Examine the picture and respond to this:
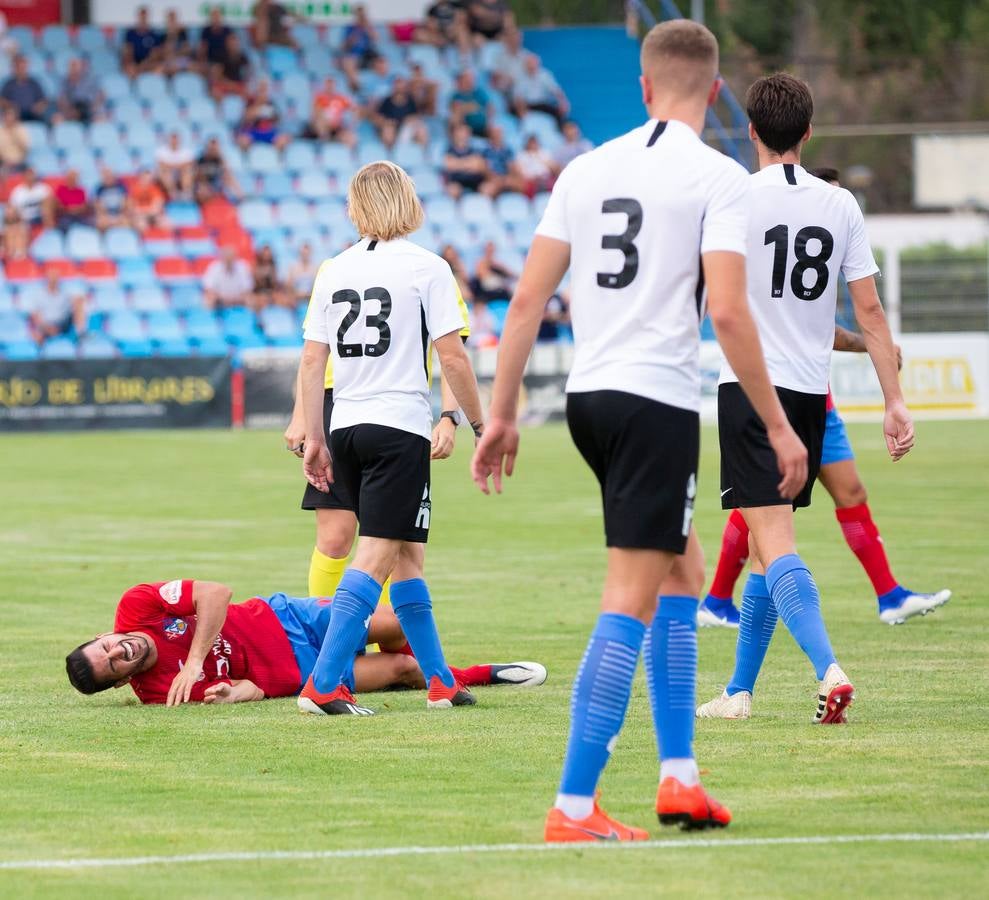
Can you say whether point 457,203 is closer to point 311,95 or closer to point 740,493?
point 311,95

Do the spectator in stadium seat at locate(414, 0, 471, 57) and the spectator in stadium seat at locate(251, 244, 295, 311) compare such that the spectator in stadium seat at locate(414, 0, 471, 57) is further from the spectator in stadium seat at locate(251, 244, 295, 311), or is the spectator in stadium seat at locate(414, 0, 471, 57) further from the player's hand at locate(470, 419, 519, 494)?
the player's hand at locate(470, 419, 519, 494)

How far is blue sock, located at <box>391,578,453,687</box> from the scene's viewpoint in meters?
7.27

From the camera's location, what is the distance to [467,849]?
4824 mm

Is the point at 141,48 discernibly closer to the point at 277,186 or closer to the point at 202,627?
the point at 277,186

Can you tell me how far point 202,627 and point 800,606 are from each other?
7.70 ft

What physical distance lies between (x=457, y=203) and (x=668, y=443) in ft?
88.1

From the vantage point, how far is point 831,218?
6.80 meters

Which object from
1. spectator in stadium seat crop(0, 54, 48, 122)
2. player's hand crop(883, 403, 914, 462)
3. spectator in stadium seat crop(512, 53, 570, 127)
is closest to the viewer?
player's hand crop(883, 403, 914, 462)

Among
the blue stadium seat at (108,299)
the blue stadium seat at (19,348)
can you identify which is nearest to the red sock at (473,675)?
the blue stadium seat at (19,348)

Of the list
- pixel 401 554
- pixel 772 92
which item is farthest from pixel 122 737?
pixel 772 92

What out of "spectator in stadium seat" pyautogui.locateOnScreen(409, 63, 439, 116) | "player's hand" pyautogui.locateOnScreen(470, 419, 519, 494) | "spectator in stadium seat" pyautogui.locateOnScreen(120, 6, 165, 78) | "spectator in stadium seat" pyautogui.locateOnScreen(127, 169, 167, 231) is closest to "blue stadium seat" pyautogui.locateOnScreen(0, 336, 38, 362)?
"spectator in stadium seat" pyautogui.locateOnScreen(127, 169, 167, 231)

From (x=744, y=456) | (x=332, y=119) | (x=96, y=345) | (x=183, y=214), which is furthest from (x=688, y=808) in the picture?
(x=332, y=119)

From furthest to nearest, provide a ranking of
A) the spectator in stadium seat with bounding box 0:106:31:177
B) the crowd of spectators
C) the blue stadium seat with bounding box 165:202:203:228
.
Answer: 1. the blue stadium seat with bounding box 165:202:203:228
2. the spectator in stadium seat with bounding box 0:106:31:177
3. the crowd of spectators

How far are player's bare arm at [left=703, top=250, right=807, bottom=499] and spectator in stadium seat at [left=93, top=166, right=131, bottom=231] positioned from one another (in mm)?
26050
